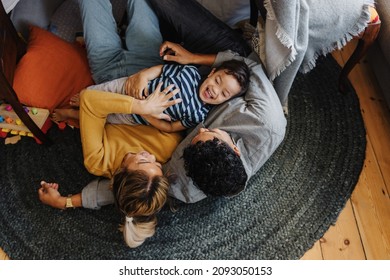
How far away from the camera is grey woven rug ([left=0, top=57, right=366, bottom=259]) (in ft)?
4.39

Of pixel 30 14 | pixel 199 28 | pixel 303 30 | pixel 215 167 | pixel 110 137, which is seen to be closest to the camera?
pixel 215 167

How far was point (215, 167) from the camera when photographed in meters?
1.10

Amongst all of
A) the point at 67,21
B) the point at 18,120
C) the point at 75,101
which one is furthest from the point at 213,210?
the point at 67,21

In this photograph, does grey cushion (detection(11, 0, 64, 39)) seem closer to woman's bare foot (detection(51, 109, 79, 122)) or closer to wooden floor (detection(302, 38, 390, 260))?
woman's bare foot (detection(51, 109, 79, 122))

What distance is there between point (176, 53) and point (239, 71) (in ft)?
0.96

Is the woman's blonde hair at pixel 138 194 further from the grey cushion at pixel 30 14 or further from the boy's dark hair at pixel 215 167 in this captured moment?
the grey cushion at pixel 30 14

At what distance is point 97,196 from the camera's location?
53.5 inches

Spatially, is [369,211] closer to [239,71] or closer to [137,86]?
[239,71]

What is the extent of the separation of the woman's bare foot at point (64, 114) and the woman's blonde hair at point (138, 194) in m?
0.45

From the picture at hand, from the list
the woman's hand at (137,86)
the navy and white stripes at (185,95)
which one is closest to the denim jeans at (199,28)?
the navy and white stripes at (185,95)

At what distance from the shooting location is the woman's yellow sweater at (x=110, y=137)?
4.13 ft
